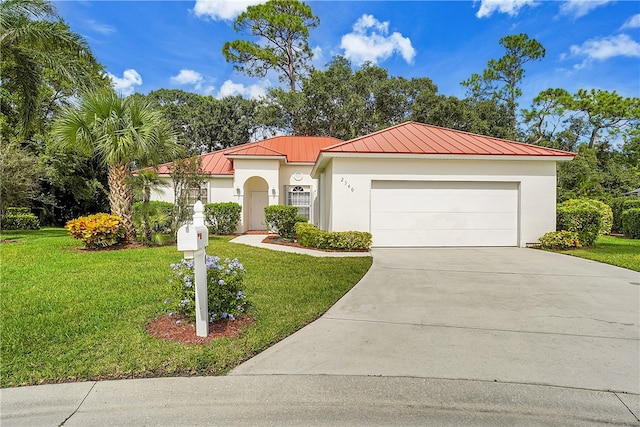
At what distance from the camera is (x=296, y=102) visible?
27.6 m

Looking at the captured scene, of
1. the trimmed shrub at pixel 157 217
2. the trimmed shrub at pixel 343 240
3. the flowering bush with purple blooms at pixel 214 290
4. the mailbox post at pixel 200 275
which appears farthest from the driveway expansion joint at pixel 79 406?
the trimmed shrub at pixel 157 217

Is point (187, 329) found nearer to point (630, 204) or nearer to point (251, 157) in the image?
point (251, 157)

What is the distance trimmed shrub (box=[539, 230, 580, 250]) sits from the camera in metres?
11.0

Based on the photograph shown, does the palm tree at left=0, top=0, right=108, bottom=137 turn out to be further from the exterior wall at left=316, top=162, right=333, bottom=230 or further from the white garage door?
the white garage door

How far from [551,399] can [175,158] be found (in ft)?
38.7

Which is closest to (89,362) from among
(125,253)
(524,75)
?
(125,253)

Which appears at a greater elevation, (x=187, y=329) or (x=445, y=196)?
(x=445, y=196)

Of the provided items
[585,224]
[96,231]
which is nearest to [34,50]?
[96,231]

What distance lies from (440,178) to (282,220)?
20.9 feet

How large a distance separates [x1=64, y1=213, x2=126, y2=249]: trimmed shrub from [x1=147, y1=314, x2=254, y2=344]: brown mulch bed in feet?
22.9

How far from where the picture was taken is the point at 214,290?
169 inches

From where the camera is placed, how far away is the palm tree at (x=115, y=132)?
10156 mm

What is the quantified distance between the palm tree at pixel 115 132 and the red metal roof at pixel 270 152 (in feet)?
18.1

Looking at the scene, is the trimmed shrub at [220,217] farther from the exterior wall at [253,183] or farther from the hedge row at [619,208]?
the hedge row at [619,208]
